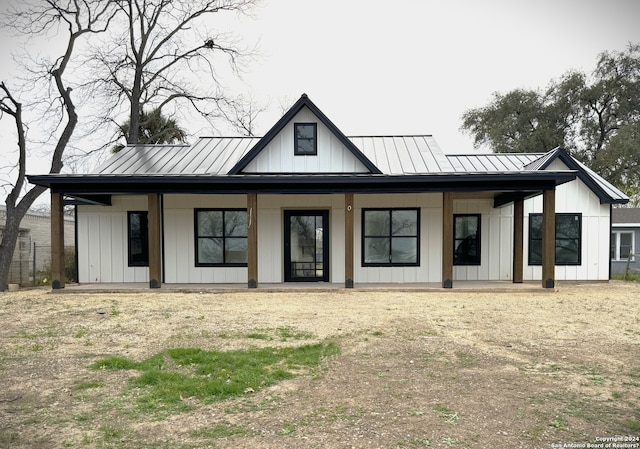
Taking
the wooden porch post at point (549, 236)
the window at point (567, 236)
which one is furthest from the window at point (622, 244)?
the wooden porch post at point (549, 236)

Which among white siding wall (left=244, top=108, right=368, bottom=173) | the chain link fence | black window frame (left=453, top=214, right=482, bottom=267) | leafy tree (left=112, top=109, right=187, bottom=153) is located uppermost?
leafy tree (left=112, top=109, right=187, bottom=153)

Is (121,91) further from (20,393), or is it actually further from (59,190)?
(20,393)

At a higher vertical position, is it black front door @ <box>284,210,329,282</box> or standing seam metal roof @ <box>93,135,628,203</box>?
standing seam metal roof @ <box>93,135,628,203</box>

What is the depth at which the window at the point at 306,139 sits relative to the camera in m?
12.1

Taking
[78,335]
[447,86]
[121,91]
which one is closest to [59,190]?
[78,335]

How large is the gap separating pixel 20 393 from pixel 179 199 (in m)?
9.22

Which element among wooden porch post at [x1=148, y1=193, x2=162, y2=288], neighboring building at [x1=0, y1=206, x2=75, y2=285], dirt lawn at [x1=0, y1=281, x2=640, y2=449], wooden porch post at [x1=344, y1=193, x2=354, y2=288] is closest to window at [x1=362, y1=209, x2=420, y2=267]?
wooden porch post at [x1=344, y1=193, x2=354, y2=288]

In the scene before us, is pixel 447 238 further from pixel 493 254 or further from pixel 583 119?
pixel 583 119

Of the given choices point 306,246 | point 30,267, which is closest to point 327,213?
point 306,246

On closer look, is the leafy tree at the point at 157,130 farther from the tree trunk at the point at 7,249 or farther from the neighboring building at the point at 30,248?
the tree trunk at the point at 7,249

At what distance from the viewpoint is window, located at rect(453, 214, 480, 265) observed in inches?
538

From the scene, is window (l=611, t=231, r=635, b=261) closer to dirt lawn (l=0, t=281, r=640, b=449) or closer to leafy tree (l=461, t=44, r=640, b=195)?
leafy tree (l=461, t=44, r=640, b=195)

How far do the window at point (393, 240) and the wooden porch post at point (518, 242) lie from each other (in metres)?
2.62

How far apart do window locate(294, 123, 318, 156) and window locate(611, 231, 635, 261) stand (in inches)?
641
